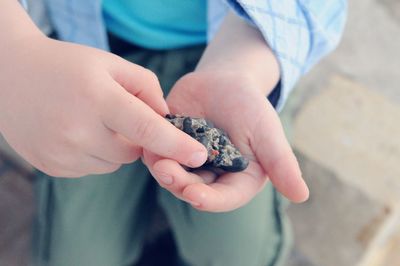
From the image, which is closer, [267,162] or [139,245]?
[267,162]

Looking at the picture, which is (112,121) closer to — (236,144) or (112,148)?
(112,148)

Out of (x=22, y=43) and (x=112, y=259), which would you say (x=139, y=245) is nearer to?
(x=112, y=259)

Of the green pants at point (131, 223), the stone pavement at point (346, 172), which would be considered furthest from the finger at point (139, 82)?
the stone pavement at point (346, 172)

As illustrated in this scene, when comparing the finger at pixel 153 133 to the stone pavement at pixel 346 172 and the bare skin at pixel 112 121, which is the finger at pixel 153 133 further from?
the stone pavement at pixel 346 172

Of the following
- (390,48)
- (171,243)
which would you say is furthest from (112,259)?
(390,48)

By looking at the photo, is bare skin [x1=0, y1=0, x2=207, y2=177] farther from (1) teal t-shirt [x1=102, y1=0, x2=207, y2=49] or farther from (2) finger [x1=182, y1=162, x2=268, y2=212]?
(1) teal t-shirt [x1=102, y1=0, x2=207, y2=49]
